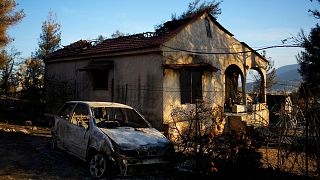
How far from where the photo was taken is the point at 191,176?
7.37 meters

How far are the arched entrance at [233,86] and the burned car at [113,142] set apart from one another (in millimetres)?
12211

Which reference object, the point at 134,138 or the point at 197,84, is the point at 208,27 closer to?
the point at 197,84

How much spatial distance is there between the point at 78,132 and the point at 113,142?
1661mm

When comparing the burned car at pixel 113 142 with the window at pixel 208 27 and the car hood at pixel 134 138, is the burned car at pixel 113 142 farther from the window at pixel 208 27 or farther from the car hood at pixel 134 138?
the window at pixel 208 27

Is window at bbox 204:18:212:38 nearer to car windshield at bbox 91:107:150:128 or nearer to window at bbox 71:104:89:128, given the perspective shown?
car windshield at bbox 91:107:150:128

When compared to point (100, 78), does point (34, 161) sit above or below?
below

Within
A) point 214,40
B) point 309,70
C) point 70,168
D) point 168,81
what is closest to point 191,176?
point 70,168

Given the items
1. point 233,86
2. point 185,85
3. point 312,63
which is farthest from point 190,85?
point 312,63

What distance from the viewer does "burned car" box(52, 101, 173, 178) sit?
712 centimetres

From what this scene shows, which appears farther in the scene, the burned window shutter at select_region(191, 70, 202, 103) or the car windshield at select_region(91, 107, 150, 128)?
the burned window shutter at select_region(191, 70, 202, 103)

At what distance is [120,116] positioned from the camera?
30.7ft

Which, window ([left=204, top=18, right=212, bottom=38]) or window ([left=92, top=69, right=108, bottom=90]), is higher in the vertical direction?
window ([left=204, top=18, right=212, bottom=38])

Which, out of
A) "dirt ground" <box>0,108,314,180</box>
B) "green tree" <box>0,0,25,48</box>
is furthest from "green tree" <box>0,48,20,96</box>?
"dirt ground" <box>0,108,314,180</box>

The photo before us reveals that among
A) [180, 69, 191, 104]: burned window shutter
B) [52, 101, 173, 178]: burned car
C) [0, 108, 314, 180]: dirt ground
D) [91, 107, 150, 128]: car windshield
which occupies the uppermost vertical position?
[180, 69, 191, 104]: burned window shutter
